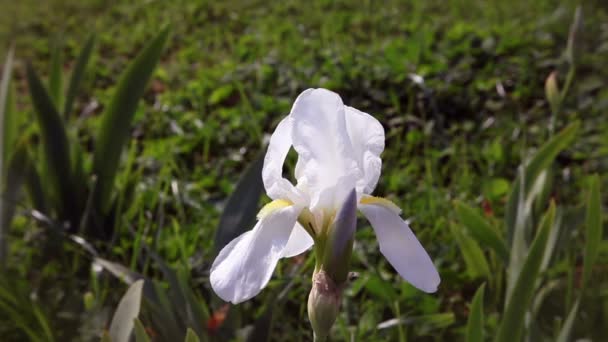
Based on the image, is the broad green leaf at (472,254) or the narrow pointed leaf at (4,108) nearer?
the broad green leaf at (472,254)

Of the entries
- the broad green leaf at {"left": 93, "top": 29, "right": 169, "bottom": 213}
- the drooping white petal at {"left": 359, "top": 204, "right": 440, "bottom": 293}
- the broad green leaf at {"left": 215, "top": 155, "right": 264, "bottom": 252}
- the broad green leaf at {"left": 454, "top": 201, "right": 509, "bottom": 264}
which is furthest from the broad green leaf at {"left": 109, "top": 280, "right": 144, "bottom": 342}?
the broad green leaf at {"left": 93, "top": 29, "right": 169, "bottom": 213}

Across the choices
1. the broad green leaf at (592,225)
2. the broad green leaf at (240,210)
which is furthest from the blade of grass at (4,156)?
the broad green leaf at (592,225)

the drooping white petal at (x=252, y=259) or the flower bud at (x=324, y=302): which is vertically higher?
the drooping white petal at (x=252, y=259)

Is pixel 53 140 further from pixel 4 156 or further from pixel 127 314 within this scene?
pixel 127 314

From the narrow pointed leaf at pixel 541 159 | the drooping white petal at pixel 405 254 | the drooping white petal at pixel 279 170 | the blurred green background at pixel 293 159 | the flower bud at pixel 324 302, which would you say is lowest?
the blurred green background at pixel 293 159

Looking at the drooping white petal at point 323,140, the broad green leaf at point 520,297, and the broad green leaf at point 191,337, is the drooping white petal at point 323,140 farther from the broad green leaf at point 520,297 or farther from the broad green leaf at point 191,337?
the broad green leaf at point 520,297

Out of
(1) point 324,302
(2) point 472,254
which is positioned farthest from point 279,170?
(2) point 472,254
